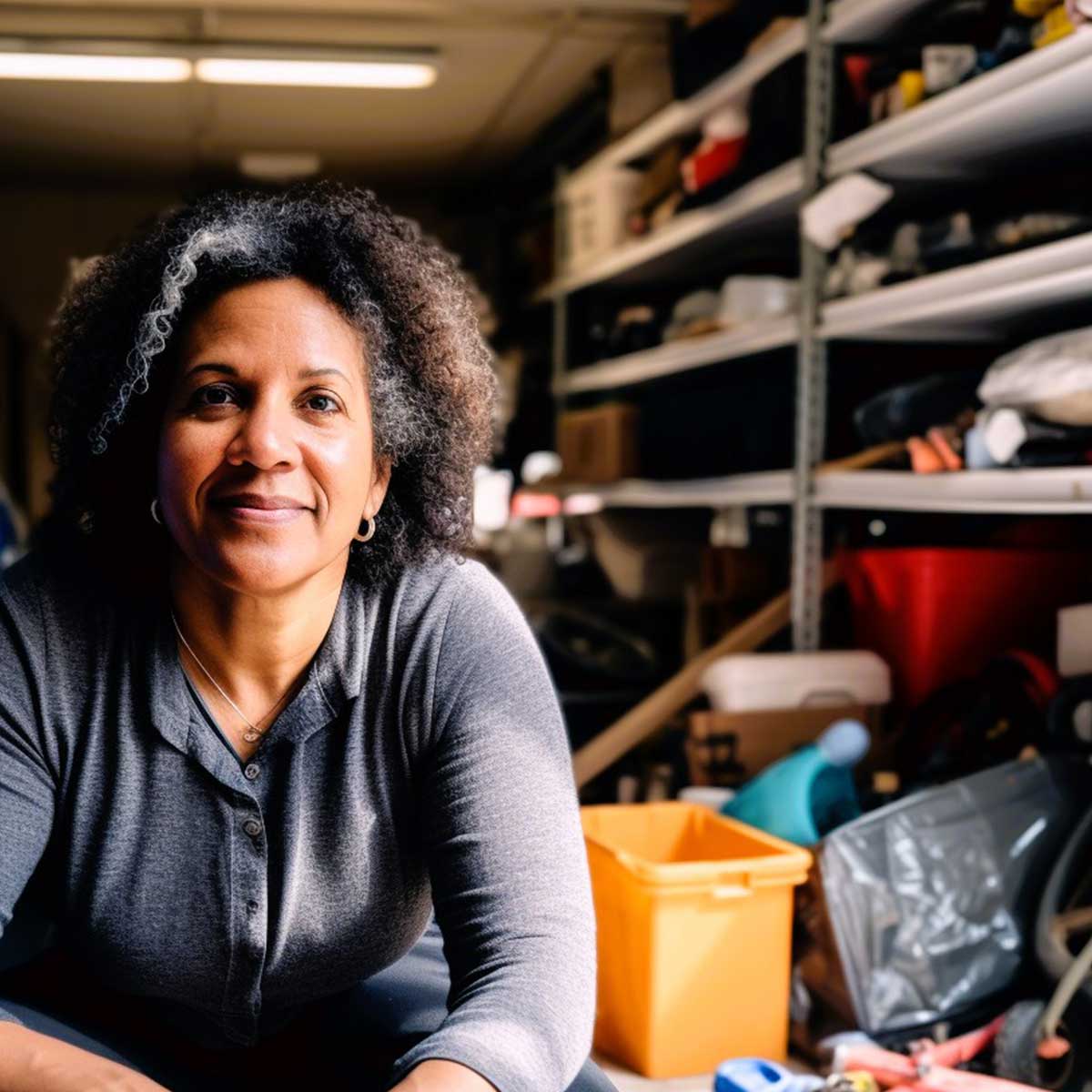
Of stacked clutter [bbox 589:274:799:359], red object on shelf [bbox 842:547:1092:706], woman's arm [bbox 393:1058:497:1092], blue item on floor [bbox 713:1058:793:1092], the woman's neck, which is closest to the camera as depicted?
woman's arm [bbox 393:1058:497:1092]

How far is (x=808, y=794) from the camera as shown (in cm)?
236

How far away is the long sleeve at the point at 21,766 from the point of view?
129cm

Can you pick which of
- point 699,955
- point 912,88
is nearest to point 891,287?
point 912,88

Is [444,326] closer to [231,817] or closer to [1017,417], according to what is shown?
[231,817]

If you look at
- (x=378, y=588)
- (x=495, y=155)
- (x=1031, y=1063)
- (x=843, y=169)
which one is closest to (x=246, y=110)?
(x=495, y=155)

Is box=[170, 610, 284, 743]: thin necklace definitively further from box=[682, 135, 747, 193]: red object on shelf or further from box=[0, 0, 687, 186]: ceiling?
box=[0, 0, 687, 186]: ceiling

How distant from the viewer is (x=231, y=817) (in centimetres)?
132

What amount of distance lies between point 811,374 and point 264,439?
206 cm

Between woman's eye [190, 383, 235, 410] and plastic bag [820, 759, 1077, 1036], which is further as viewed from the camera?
plastic bag [820, 759, 1077, 1036]

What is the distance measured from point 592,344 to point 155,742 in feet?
12.6

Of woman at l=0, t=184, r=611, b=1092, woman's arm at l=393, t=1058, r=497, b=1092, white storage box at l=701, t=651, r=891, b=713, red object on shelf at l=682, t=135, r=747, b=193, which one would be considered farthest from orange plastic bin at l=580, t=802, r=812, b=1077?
red object on shelf at l=682, t=135, r=747, b=193

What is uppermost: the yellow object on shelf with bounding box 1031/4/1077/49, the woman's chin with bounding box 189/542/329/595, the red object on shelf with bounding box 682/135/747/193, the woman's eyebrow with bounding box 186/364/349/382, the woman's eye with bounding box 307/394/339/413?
the red object on shelf with bounding box 682/135/747/193

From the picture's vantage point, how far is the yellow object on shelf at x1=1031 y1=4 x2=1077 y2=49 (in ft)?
7.09

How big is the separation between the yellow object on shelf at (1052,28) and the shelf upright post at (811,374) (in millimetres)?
760
